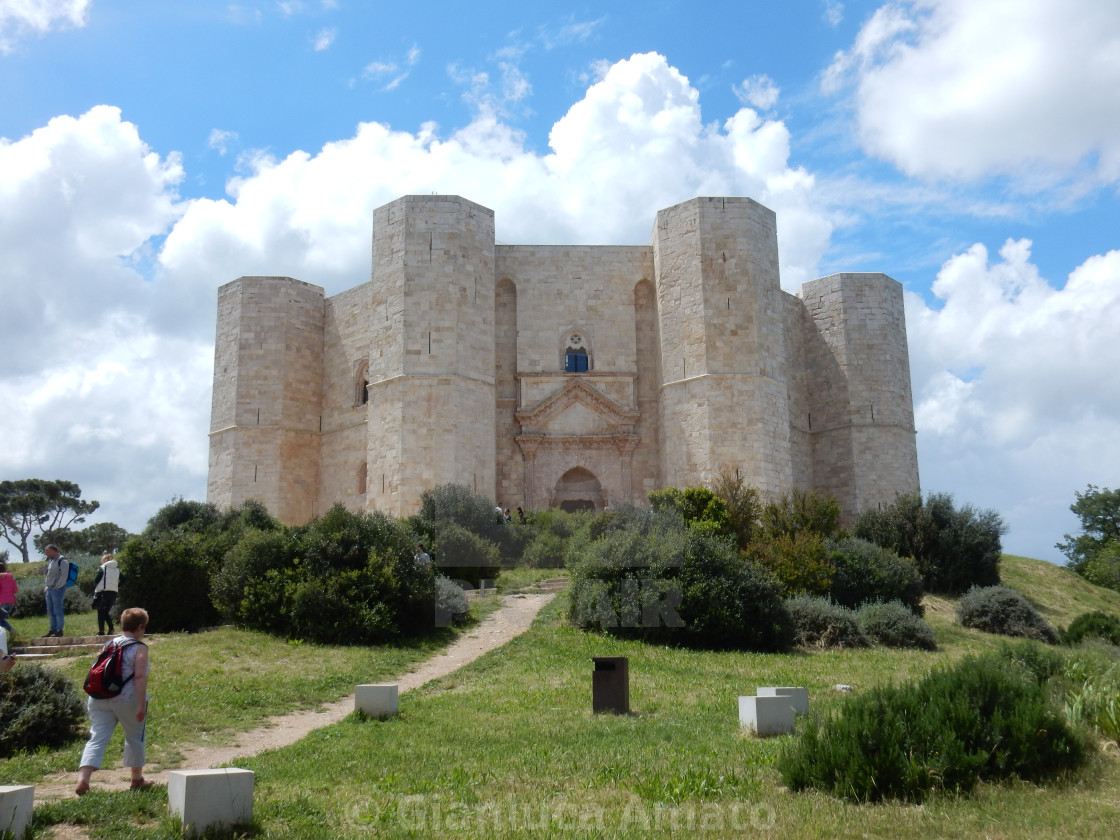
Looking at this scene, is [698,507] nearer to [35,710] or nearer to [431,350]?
[431,350]

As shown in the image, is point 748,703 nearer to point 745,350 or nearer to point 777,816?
point 777,816

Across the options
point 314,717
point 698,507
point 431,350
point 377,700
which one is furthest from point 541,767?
point 431,350

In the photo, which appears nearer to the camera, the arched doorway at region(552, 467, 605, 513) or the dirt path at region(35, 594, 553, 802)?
the dirt path at region(35, 594, 553, 802)

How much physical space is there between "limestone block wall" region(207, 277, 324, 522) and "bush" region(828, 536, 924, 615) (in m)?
16.0

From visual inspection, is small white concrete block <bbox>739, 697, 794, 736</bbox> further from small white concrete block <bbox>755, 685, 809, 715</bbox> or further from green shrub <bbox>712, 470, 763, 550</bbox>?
green shrub <bbox>712, 470, 763, 550</bbox>

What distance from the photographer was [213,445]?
1104 inches

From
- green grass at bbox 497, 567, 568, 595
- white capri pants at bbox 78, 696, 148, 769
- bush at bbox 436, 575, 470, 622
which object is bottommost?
white capri pants at bbox 78, 696, 148, 769

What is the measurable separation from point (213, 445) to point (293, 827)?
24.7m

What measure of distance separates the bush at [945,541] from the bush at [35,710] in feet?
61.8

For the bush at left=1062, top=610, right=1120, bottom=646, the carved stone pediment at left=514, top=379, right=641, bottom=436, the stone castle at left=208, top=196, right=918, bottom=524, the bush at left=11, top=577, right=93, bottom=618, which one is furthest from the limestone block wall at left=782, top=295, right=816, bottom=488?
the bush at left=11, top=577, right=93, bottom=618

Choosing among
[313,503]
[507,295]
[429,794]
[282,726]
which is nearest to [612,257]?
[507,295]

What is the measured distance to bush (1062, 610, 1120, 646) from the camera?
49.9 ft

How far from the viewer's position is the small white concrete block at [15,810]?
14.9ft

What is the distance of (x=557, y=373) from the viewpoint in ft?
86.5
